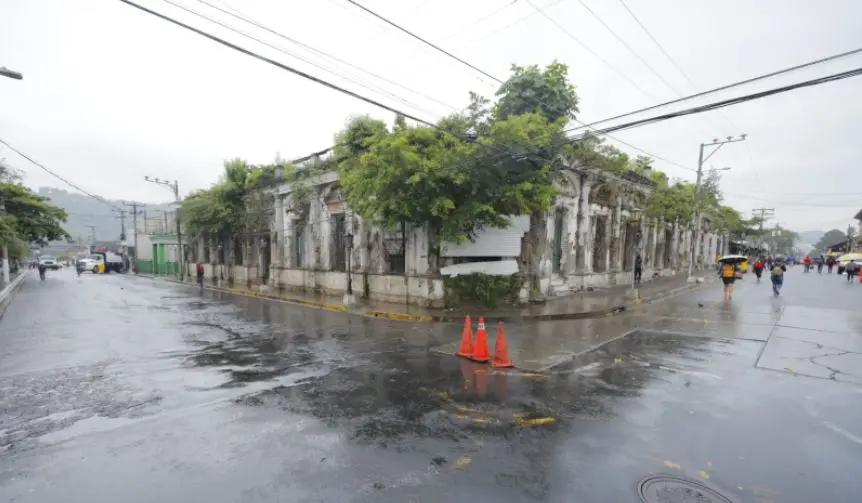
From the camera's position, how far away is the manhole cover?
3479 mm

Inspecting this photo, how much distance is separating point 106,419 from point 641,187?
1038 inches

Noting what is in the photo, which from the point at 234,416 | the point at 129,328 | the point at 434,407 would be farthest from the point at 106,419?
→ the point at 129,328

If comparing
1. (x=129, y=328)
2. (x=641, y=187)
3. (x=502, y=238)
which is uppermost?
(x=641, y=187)

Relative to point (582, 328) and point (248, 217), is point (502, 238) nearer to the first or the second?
point (582, 328)

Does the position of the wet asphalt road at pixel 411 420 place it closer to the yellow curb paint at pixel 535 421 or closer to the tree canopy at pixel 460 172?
the yellow curb paint at pixel 535 421

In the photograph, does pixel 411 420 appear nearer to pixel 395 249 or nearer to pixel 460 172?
pixel 460 172

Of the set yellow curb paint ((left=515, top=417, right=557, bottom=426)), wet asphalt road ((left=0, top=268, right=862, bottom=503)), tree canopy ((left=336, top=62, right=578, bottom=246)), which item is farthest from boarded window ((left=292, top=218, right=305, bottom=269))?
yellow curb paint ((left=515, top=417, right=557, bottom=426))

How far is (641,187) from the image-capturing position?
80.4 feet

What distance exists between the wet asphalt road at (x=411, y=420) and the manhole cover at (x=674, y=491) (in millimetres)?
127

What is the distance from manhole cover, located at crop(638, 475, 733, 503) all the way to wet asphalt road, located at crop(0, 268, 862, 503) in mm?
127

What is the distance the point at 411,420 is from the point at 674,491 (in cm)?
285

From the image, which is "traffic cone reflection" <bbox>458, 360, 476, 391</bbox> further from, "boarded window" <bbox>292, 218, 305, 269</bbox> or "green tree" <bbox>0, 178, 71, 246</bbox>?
"green tree" <bbox>0, 178, 71, 246</bbox>

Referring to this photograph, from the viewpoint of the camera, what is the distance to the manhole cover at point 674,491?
348 centimetres

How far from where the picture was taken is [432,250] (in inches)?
610
